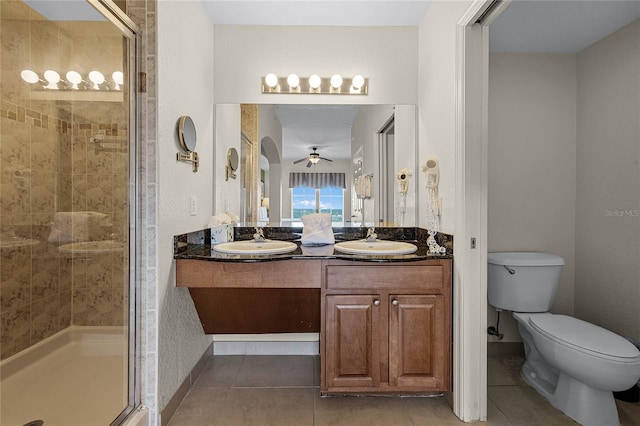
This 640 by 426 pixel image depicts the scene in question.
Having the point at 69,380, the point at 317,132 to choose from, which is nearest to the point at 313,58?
the point at 317,132

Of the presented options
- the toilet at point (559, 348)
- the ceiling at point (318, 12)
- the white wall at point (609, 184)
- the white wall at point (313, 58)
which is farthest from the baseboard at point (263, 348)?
the ceiling at point (318, 12)

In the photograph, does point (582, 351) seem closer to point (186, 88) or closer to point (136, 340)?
point (136, 340)

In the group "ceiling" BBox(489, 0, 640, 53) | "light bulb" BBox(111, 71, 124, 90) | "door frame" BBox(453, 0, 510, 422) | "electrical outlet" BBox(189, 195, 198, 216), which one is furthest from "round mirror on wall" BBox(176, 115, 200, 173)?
"ceiling" BBox(489, 0, 640, 53)

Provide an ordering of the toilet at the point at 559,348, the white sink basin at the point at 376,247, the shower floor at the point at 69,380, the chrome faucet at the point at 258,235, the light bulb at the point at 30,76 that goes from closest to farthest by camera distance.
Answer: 1. the shower floor at the point at 69,380
2. the light bulb at the point at 30,76
3. the toilet at the point at 559,348
4. the white sink basin at the point at 376,247
5. the chrome faucet at the point at 258,235

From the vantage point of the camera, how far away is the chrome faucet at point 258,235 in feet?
7.39

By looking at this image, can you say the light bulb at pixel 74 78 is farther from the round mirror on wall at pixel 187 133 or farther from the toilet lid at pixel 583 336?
the toilet lid at pixel 583 336

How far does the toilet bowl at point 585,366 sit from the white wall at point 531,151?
2.27ft

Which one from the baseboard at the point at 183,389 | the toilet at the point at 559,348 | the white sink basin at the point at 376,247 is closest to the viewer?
the toilet at the point at 559,348

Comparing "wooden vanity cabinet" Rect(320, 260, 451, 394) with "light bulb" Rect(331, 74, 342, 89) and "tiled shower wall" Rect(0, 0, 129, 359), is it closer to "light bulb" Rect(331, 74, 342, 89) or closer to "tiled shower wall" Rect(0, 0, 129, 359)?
"tiled shower wall" Rect(0, 0, 129, 359)

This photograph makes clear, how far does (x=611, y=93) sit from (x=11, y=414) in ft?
11.7

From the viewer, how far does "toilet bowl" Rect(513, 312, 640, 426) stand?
1.62 metres

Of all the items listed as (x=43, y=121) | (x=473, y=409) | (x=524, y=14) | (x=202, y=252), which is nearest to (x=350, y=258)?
(x=202, y=252)

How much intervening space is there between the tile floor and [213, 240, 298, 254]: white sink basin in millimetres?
834

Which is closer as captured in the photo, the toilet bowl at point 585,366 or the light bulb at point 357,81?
the toilet bowl at point 585,366
